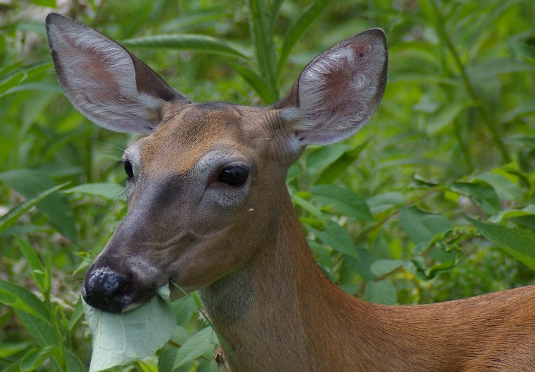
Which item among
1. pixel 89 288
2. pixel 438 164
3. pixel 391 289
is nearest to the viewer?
pixel 89 288

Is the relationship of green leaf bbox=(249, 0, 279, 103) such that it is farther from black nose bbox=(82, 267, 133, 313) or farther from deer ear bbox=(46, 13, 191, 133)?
black nose bbox=(82, 267, 133, 313)

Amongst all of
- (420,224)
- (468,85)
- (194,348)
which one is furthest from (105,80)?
(468,85)

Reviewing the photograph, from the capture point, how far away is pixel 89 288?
3.09 metres

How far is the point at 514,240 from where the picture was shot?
3.72 meters

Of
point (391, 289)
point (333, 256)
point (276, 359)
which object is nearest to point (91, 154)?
point (333, 256)

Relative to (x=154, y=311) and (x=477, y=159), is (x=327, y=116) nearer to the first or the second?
(x=154, y=311)

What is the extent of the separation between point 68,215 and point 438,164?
2333 millimetres

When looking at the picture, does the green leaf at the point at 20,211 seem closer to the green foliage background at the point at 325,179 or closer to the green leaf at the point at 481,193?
the green foliage background at the point at 325,179

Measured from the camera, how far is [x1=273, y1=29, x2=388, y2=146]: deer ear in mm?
3793

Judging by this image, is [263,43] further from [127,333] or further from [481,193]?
[127,333]

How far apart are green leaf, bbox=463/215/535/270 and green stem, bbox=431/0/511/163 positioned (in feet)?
8.36

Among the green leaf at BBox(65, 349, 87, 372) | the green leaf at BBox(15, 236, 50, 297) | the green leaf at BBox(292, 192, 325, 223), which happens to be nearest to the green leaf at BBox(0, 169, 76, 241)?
the green leaf at BBox(15, 236, 50, 297)

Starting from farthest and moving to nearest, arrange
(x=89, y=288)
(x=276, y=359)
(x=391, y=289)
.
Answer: (x=391, y=289), (x=276, y=359), (x=89, y=288)

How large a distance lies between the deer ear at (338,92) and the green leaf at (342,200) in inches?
30.5
